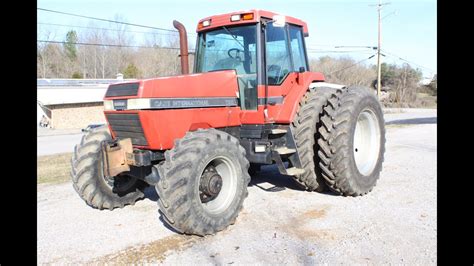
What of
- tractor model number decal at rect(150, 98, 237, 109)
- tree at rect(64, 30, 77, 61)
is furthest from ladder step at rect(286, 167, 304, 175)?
tree at rect(64, 30, 77, 61)

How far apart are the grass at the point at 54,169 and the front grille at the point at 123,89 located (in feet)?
12.7

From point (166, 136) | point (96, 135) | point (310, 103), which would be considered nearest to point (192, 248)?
point (166, 136)

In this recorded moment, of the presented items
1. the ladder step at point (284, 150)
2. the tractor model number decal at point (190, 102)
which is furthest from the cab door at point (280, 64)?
the tractor model number decal at point (190, 102)

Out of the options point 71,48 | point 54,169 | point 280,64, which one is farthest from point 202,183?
point 71,48

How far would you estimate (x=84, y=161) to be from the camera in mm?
5035

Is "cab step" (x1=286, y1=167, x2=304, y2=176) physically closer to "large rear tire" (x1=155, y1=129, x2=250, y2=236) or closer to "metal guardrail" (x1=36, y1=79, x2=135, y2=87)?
"large rear tire" (x1=155, y1=129, x2=250, y2=236)

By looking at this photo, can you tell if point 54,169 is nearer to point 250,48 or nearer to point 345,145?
point 250,48

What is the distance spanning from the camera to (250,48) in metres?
5.42

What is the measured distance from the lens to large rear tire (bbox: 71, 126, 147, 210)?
5.04 metres

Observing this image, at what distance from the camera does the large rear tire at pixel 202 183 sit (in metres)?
3.95

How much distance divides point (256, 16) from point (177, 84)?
156 cm

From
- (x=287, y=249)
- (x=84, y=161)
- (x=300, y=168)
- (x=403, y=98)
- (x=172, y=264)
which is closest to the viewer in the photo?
(x=172, y=264)

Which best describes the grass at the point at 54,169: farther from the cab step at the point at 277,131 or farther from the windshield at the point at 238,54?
the cab step at the point at 277,131

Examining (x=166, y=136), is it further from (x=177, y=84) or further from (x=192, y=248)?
(x=192, y=248)
